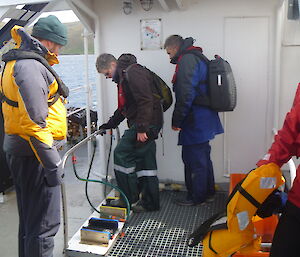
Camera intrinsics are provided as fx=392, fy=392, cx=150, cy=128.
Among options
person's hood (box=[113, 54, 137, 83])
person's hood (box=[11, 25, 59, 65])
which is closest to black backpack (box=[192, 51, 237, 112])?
person's hood (box=[113, 54, 137, 83])

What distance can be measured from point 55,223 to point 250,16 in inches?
120

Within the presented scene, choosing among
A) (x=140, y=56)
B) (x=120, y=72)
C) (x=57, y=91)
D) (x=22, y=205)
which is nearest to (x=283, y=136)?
(x=57, y=91)

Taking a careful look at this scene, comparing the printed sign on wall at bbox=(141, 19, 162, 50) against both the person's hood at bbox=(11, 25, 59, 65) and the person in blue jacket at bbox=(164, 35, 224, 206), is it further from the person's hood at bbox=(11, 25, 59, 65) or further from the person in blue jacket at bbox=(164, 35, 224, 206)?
the person's hood at bbox=(11, 25, 59, 65)

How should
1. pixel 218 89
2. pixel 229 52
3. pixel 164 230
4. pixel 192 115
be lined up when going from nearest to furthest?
1. pixel 164 230
2. pixel 218 89
3. pixel 192 115
4. pixel 229 52

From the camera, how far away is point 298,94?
1.96 m

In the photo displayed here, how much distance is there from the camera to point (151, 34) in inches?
183

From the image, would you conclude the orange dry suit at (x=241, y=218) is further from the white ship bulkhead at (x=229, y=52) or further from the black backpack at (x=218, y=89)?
the white ship bulkhead at (x=229, y=52)

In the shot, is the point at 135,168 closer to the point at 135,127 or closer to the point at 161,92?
the point at 135,127

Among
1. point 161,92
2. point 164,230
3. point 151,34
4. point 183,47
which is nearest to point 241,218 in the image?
point 164,230

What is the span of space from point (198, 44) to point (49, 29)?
7.20ft

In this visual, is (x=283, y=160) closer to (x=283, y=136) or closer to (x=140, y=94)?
(x=283, y=136)

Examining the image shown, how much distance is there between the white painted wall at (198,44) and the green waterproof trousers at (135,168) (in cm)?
81

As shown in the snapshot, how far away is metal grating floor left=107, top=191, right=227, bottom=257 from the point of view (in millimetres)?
3457

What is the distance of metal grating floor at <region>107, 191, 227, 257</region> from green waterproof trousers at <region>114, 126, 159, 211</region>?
0.69 feet
